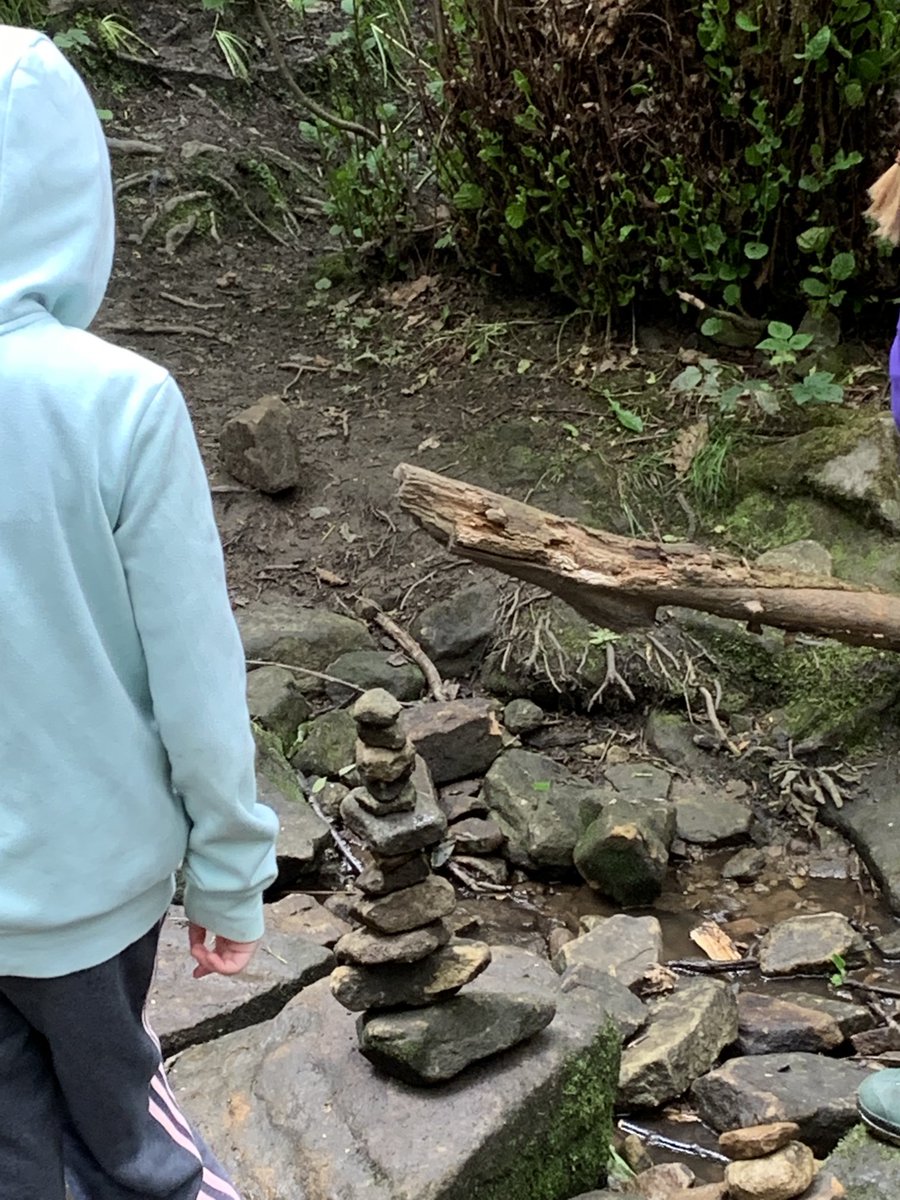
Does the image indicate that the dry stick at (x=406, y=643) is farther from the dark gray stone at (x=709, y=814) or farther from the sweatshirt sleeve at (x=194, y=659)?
the sweatshirt sleeve at (x=194, y=659)

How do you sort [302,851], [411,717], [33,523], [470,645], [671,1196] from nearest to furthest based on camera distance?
[33,523] → [671,1196] → [302,851] → [411,717] → [470,645]

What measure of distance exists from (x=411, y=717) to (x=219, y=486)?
1569 millimetres

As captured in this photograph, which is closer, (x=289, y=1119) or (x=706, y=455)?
(x=289, y=1119)

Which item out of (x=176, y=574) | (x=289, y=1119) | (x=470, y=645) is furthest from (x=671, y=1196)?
(x=470, y=645)

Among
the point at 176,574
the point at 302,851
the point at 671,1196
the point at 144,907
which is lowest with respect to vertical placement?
the point at 302,851

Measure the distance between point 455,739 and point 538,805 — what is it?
1.17 feet

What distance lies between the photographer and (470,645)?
14.3 ft

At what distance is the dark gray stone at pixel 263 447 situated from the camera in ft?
15.9

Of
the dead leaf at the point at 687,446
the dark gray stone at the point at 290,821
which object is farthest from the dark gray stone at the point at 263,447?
the dead leaf at the point at 687,446

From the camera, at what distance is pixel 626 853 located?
3359 millimetres

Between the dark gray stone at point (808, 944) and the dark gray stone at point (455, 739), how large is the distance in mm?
1069

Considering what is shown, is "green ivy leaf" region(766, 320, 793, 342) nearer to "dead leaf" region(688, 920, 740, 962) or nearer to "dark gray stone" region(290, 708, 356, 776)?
"dark gray stone" region(290, 708, 356, 776)

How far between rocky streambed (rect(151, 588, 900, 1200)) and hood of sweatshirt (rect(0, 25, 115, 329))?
3.85 feet

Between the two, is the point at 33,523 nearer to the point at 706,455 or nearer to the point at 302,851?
the point at 302,851
